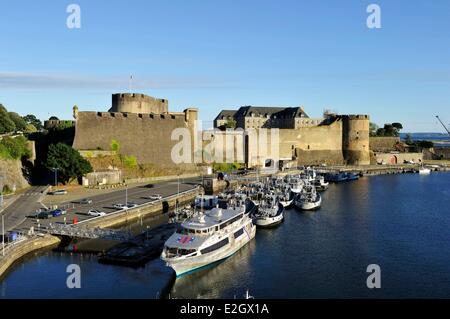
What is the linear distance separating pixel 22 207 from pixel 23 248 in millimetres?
7108

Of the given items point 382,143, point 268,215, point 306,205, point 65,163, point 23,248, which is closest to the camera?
point 23,248

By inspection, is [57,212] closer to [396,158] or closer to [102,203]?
[102,203]

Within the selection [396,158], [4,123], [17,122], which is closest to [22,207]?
[4,123]

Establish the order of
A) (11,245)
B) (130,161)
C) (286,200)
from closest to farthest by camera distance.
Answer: (11,245) → (286,200) → (130,161)

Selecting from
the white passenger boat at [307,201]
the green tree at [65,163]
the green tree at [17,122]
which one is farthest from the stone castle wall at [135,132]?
the green tree at [17,122]

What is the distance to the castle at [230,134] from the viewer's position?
131 ft

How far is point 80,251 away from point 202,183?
60.6 ft

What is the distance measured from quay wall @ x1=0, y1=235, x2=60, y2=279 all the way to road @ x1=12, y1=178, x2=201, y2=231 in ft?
4.63

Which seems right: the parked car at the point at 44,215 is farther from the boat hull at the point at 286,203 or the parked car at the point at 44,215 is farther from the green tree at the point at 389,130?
the green tree at the point at 389,130

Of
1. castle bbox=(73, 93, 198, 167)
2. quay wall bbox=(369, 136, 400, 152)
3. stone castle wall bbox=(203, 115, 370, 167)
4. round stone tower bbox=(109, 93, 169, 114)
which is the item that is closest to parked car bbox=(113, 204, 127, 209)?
castle bbox=(73, 93, 198, 167)

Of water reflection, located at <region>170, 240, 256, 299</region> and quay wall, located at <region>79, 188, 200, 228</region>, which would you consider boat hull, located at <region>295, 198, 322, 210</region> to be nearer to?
quay wall, located at <region>79, 188, 200, 228</region>

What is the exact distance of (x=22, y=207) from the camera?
2562 centimetres

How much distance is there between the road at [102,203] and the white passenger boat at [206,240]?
22.6 feet
